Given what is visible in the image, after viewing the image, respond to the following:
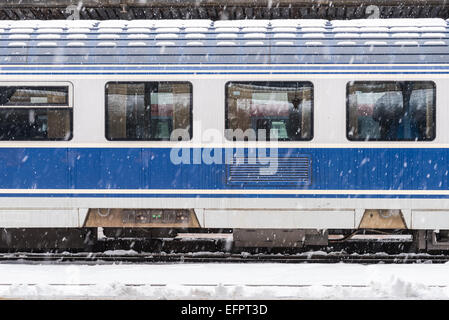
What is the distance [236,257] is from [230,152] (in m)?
1.60

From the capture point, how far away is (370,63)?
871 cm

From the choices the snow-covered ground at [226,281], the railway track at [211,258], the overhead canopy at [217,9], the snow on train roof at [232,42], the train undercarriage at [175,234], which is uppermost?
the overhead canopy at [217,9]

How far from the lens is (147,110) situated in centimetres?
882

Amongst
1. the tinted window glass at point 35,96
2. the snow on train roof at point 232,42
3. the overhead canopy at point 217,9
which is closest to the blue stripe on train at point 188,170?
the tinted window glass at point 35,96

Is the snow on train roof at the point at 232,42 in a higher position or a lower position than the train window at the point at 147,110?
higher

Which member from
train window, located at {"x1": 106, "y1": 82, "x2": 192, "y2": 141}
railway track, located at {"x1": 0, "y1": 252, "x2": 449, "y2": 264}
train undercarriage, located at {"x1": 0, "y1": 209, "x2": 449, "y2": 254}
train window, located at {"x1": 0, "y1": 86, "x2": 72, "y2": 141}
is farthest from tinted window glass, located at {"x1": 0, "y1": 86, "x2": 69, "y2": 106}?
railway track, located at {"x1": 0, "y1": 252, "x2": 449, "y2": 264}

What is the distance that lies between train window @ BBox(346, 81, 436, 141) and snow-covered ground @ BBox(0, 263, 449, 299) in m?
1.77

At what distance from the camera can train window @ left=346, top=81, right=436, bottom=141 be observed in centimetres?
868

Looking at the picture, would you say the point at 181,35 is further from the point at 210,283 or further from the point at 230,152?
the point at 210,283

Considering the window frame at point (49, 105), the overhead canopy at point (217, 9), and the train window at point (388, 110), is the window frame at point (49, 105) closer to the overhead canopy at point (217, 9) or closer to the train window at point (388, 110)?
the overhead canopy at point (217, 9)

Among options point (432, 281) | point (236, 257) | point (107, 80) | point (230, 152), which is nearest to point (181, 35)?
point (107, 80)

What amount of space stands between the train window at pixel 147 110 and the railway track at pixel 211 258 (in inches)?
67.5

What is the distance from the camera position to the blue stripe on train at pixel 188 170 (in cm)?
864

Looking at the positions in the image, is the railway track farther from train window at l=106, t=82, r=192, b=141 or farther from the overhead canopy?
the overhead canopy
